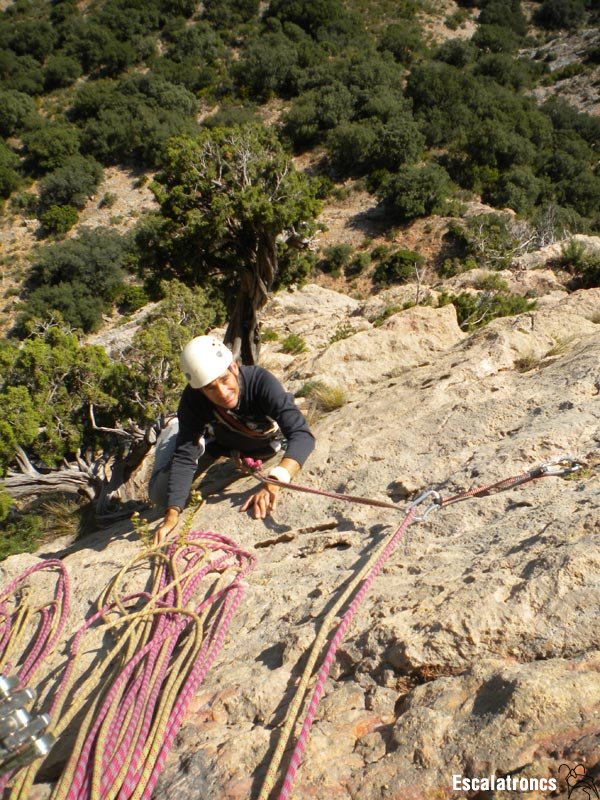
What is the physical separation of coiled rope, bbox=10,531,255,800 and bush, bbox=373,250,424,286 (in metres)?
24.7

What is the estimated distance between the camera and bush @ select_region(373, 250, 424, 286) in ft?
85.9

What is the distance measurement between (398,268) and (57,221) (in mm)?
23139

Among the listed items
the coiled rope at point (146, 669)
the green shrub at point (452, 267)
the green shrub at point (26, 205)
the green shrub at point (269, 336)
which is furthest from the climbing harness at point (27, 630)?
the green shrub at point (26, 205)

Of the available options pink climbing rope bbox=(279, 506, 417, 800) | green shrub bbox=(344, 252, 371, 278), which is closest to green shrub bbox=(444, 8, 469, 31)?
green shrub bbox=(344, 252, 371, 278)

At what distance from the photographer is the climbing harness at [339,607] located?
1665 mm

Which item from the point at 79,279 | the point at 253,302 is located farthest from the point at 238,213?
the point at 79,279

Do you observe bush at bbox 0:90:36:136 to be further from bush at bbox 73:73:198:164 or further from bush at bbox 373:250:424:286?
bush at bbox 373:250:424:286

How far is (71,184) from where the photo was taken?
3553cm

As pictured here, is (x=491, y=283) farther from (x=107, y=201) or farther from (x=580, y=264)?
(x=107, y=201)

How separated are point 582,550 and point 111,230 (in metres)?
36.4

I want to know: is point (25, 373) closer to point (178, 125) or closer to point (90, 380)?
point (90, 380)

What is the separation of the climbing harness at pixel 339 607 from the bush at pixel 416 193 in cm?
2848

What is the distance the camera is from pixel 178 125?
39625 millimetres

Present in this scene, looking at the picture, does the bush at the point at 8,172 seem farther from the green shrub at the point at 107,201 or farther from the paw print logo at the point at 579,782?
the paw print logo at the point at 579,782
